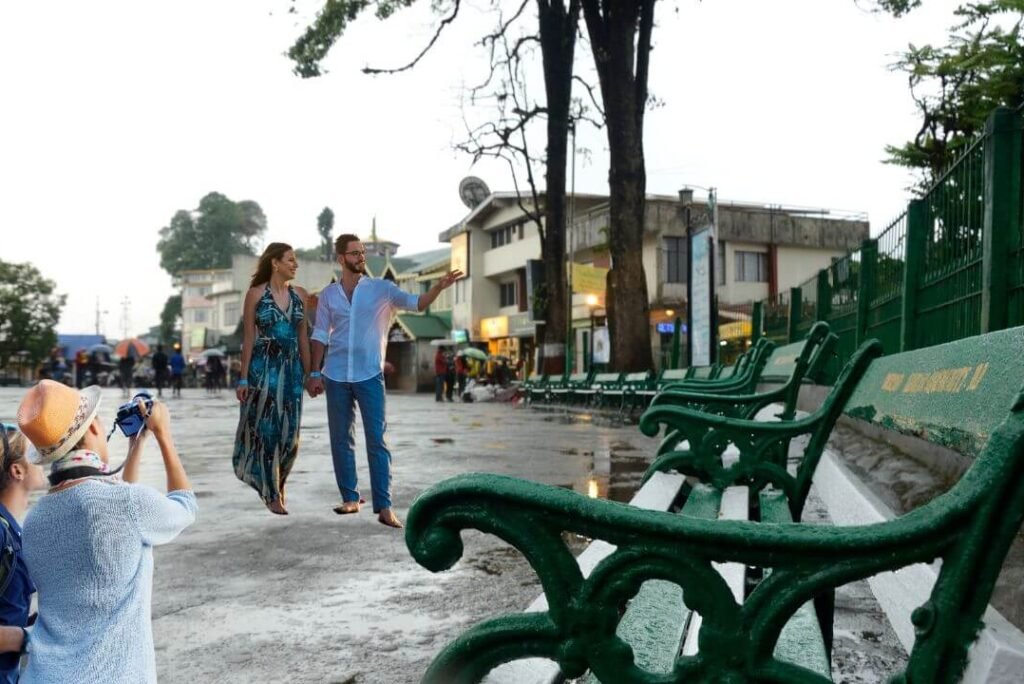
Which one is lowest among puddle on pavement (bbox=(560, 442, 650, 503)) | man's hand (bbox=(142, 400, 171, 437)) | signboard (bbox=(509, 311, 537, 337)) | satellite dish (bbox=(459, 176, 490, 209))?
puddle on pavement (bbox=(560, 442, 650, 503))

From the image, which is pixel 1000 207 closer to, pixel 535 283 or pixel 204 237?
pixel 535 283

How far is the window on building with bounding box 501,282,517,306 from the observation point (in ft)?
170

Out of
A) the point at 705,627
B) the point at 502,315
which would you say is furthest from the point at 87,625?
the point at 502,315

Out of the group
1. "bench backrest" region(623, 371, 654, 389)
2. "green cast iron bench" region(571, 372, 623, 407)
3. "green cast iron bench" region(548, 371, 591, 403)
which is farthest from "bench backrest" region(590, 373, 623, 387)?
"green cast iron bench" region(548, 371, 591, 403)

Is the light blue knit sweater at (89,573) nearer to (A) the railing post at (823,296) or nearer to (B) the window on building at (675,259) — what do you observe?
(A) the railing post at (823,296)

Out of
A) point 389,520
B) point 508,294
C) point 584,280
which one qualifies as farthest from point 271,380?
point 508,294

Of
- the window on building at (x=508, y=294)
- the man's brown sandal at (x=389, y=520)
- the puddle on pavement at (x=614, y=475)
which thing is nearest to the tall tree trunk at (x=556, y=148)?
the puddle on pavement at (x=614, y=475)

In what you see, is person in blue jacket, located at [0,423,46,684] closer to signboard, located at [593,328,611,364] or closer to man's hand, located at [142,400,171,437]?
man's hand, located at [142,400,171,437]

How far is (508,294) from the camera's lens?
172 feet

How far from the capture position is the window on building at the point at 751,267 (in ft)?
136

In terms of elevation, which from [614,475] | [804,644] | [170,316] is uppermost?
[170,316]

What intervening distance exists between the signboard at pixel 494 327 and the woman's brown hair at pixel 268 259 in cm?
4424

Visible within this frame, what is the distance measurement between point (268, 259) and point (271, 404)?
913mm

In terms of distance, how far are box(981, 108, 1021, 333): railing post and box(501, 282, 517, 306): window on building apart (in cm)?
4773
